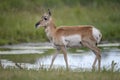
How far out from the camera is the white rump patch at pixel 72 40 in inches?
559

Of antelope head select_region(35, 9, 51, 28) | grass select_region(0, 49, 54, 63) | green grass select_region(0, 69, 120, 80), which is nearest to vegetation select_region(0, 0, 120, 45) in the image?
grass select_region(0, 49, 54, 63)

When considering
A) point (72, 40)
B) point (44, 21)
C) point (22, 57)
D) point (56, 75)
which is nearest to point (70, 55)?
point (22, 57)

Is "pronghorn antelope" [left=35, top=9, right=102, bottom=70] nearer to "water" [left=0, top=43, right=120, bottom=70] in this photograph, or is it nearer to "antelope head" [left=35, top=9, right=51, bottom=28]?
"antelope head" [left=35, top=9, right=51, bottom=28]

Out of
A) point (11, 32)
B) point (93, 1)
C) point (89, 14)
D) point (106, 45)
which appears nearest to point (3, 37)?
point (11, 32)

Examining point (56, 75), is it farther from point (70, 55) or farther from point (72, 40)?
point (70, 55)

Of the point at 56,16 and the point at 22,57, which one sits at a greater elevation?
the point at 22,57

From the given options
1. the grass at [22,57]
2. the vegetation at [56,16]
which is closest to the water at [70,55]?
the grass at [22,57]

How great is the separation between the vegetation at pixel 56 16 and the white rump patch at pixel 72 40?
21.5 feet

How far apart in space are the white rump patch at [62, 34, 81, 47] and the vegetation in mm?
6541

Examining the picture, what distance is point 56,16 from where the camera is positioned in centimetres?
2581

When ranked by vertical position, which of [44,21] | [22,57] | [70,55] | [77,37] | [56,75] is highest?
[44,21]

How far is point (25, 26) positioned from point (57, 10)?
14.4 ft

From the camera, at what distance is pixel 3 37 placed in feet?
71.9

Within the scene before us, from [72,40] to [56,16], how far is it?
11653 millimetres
